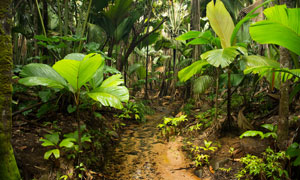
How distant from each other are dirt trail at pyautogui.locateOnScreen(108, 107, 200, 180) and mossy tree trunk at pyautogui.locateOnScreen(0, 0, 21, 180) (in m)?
1.31

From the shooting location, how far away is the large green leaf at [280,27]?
5.09 feet

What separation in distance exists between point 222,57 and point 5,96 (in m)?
2.35

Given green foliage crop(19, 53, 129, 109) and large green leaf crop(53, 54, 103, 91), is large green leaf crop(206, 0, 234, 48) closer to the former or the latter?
green foliage crop(19, 53, 129, 109)

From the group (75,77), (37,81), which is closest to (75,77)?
(75,77)

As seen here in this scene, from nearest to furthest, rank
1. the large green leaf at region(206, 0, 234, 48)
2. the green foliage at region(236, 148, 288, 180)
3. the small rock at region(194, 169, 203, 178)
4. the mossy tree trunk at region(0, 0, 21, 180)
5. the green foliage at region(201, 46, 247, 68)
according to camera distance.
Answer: the mossy tree trunk at region(0, 0, 21, 180) → the green foliage at region(236, 148, 288, 180) → the green foliage at region(201, 46, 247, 68) → the small rock at region(194, 169, 203, 178) → the large green leaf at region(206, 0, 234, 48)

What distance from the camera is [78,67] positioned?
1.98 metres

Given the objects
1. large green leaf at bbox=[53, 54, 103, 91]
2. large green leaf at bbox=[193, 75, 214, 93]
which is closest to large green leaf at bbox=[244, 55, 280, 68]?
large green leaf at bbox=[193, 75, 214, 93]

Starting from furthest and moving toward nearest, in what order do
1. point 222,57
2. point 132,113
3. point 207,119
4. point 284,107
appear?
point 132,113 < point 207,119 < point 222,57 < point 284,107

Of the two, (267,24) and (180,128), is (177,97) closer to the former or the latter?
(180,128)

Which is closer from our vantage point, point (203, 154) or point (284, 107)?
point (284, 107)

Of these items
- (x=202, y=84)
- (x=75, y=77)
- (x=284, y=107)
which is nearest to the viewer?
(x=75, y=77)

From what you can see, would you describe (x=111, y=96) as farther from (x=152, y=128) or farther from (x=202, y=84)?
(x=152, y=128)

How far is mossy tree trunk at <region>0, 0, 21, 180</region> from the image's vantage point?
4.95ft

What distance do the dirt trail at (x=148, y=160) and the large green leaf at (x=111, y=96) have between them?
44.3 inches
